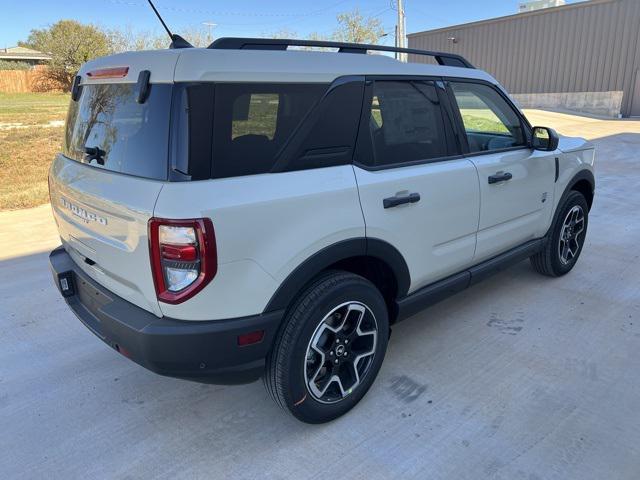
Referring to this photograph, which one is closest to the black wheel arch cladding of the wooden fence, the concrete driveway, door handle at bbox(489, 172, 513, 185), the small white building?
the concrete driveway

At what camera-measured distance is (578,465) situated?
230cm

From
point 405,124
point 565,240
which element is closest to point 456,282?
point 405,124

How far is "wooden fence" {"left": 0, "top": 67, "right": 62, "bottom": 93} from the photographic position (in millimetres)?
39656

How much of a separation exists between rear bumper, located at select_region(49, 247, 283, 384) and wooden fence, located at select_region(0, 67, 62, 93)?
45.6 metres

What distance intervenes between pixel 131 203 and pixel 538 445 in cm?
222

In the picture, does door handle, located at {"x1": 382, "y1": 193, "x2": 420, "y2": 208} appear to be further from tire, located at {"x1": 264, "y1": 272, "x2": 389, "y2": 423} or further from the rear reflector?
the rear reflector

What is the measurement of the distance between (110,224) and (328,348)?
1213 millimetres

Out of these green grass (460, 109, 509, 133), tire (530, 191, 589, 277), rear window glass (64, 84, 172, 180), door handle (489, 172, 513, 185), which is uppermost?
rear window glass (64, 84, 172, 180)

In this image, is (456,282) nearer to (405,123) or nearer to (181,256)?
(405,123)

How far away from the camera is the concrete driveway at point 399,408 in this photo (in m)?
2.33

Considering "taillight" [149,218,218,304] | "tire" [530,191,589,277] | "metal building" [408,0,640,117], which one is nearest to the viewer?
"taillight" [149,218,218,304]

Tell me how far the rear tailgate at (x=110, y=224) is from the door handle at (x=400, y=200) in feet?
3.80

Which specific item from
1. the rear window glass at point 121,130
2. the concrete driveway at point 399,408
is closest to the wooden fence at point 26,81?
the concrete driveway at point 399,408

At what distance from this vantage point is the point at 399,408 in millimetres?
2721
